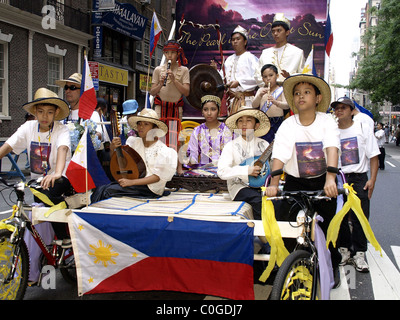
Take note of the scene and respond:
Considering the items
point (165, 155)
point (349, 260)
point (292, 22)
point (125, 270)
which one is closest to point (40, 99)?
point (165, 155)

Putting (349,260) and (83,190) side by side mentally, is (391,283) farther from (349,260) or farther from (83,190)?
(83,190)

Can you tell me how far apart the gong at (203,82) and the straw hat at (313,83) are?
9.58 feet

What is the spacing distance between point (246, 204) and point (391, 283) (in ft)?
6.44

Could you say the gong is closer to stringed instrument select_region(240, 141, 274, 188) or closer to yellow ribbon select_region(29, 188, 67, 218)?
stringed instrument select_region(240, 141, 274, 188)

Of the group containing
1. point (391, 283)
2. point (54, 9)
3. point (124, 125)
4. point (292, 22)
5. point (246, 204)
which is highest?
point (54, 9)

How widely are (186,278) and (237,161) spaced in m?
1.55

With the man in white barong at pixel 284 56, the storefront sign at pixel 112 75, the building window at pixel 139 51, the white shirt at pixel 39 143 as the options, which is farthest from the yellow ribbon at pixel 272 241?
the building window at pixel 139 51

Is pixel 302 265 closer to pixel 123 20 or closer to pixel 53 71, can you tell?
pixel 53 71

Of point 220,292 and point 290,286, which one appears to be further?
point 220,292

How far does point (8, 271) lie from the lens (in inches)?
139

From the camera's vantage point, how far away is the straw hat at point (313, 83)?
144 inches

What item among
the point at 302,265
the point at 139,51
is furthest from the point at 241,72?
the point at 139,51

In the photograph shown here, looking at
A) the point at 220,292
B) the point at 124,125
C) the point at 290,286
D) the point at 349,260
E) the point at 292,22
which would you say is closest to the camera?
the point at 290,286

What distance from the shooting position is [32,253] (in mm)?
4070
